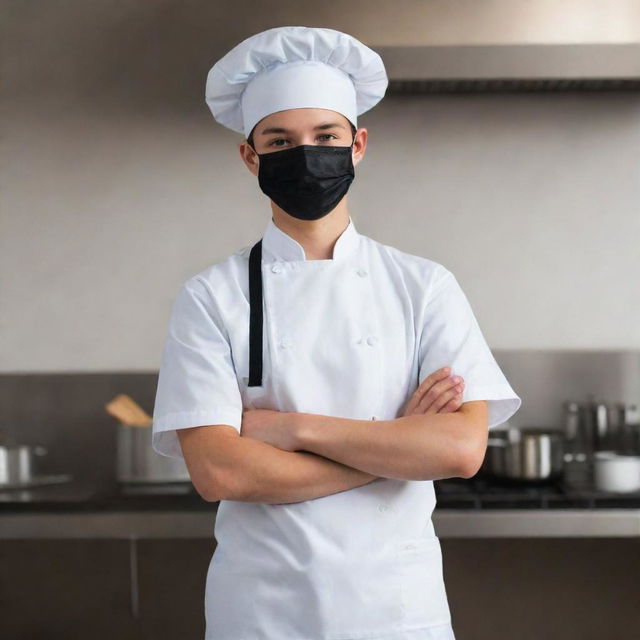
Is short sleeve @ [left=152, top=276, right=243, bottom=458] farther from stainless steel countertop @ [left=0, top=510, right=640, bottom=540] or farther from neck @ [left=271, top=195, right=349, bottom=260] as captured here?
stainless steel countertop @ [left=0, top=510, right=640, bottom=540]

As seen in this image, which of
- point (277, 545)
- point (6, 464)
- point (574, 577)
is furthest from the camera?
point (574, 577)

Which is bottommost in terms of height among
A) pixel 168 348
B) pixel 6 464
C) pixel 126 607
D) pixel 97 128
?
pixel 126 607

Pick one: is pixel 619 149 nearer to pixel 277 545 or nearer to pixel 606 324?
pixel 606 324

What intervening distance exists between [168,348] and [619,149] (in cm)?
200

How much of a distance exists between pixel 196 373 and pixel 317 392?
0.18 metres

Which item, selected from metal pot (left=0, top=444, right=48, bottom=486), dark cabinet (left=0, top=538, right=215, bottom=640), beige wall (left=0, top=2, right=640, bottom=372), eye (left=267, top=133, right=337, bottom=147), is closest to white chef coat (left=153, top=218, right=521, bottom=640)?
eye (left=267, top=133, right=337, bottom=147)

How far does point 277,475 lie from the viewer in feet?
4.46

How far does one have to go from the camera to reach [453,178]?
3.01 m

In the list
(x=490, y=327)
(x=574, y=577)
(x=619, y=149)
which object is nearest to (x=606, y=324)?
(x=490, y=327)

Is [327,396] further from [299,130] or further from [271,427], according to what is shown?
[299,130]

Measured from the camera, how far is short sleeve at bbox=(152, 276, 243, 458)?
141 centimetres

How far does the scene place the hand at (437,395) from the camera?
1.39m

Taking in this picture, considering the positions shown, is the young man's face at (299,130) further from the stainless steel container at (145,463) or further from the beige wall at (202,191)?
the beige wall at (202,191)

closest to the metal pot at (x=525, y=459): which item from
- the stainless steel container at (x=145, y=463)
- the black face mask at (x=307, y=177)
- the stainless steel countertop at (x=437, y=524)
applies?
the stainless steel countertop at (x=437, y=524)
